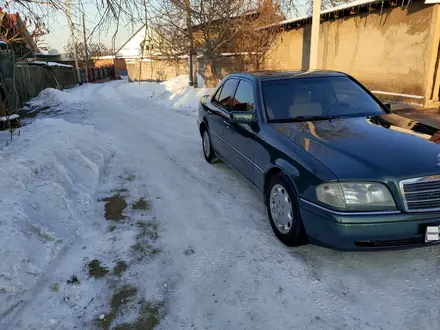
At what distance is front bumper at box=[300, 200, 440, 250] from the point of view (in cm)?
258

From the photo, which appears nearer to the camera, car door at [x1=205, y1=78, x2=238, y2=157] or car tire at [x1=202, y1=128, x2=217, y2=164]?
car door at [x1=205, y1=78, x2=238, y2=157]

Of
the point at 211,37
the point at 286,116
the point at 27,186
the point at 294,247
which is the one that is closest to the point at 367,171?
the point at 294,247

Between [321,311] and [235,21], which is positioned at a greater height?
[235,21]

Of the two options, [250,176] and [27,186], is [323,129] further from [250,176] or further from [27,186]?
[27,186]

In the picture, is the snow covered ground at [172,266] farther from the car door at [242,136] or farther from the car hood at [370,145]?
the car hood at [370,145]

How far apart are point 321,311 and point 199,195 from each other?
2.51 m

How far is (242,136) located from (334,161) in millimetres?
1622

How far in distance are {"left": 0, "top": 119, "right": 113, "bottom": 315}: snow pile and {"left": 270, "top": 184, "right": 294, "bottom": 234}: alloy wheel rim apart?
2114 millimetres

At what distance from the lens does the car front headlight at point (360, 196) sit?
2.62 meters

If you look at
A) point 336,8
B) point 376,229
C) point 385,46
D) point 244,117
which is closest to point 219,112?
point 244,117

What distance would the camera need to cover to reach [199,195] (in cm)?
467

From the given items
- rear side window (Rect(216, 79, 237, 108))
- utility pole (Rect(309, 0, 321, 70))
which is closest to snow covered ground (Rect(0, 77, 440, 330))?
rear side window (Rect(216, 79, 237, 108))

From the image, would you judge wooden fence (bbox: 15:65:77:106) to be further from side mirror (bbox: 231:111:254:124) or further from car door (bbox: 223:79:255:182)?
side mirror (bbox: 231:111:254:124)

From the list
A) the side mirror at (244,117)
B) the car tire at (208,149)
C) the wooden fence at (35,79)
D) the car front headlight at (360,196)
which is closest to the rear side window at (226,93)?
the car tire at (208,149)
